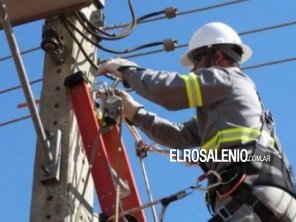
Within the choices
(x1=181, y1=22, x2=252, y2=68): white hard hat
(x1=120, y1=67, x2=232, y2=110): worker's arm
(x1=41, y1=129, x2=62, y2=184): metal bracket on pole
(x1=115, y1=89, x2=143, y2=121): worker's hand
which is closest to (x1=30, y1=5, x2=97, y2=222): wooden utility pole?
(x1=41, y1=129, x2=62, y2=184): metal bracket on pole

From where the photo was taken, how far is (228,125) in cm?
412

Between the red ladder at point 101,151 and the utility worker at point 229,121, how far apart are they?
0.17m

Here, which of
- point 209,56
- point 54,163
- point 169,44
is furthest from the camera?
point 169,44

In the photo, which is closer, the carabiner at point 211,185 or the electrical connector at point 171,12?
the carabiner at point 211,185

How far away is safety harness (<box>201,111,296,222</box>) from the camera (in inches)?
154

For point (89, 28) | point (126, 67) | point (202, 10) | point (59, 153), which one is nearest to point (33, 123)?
point (59, 153)

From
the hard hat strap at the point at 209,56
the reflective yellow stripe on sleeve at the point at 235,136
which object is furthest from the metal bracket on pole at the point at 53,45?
the reflective yellow stripe on sleeve at the point at 235,136

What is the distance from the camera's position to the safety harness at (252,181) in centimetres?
390

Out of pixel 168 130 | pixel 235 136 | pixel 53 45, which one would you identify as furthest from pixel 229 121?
pixel 53 45

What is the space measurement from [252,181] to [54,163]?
986mm

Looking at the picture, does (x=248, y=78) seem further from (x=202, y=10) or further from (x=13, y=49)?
(x=202, y=10)

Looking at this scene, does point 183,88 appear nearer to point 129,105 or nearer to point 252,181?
point 252,181

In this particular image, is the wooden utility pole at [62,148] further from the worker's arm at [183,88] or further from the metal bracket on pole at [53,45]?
the worker's arm at [183,88]

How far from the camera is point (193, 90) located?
416 centimetres
